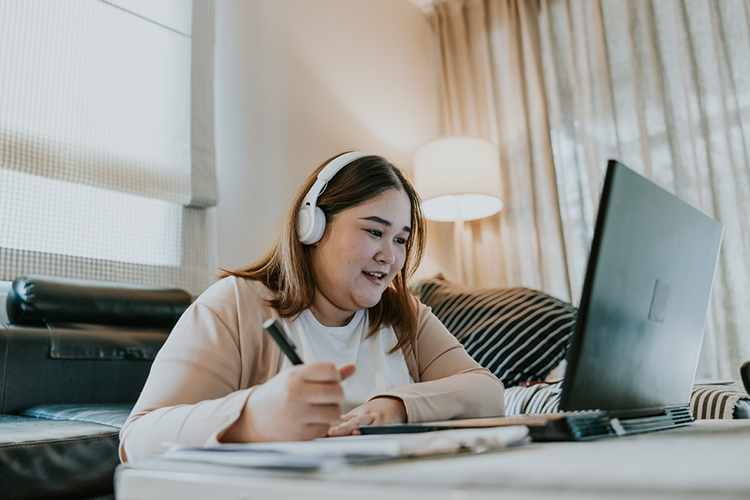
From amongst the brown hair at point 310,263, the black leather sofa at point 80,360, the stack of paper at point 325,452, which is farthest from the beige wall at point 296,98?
the stack of paper at point 325,452

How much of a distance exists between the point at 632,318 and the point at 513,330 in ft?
4.49

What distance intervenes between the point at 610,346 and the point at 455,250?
2.62 metres

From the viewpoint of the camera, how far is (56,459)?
111 cm

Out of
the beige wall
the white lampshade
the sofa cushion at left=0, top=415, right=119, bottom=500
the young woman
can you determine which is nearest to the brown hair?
the young woman

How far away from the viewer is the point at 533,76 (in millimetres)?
3023

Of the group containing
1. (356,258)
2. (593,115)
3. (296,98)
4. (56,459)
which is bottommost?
(56,459)

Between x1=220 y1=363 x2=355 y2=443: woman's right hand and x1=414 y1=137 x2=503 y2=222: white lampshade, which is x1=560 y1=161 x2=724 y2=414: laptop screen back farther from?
x1=414 y1=137 x2=503 y2=222: white lampshade

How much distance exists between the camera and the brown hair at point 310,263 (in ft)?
3.51

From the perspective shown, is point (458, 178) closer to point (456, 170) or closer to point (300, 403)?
point (456, 170)

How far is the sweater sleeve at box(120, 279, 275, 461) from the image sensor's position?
59cm

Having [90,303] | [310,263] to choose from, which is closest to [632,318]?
[310,263]

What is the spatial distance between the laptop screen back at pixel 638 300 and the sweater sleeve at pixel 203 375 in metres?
0.31

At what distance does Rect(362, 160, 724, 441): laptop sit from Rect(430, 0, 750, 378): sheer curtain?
6.54ft

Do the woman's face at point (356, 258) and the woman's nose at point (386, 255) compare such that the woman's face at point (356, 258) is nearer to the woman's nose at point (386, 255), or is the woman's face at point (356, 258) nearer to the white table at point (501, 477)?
the woman's nose at point (386, 255)
